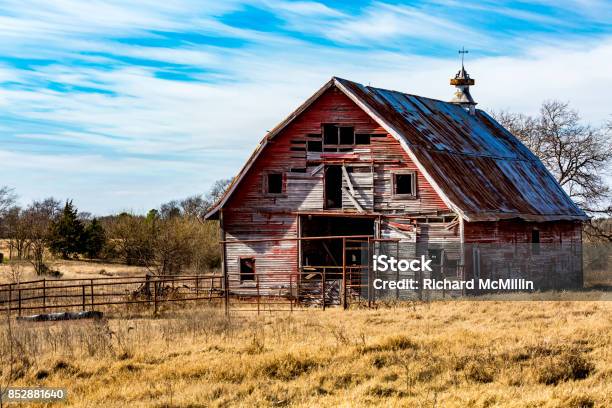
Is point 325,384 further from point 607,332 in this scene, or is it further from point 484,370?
point 607,332

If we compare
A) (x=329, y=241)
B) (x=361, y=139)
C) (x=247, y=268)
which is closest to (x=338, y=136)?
(x=361, y=139)

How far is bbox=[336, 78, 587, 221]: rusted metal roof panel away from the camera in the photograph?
89.4 ft

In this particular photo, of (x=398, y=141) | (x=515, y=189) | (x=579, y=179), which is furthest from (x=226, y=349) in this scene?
(x=579, y=179)

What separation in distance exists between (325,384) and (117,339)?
551 centimetres

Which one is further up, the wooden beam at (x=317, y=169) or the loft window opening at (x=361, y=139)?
the loft window opening at (x=361, y=139)

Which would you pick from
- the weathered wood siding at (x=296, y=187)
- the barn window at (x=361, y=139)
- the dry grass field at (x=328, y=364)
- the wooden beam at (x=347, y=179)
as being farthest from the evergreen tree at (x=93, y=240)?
the dry grass field at (x=328, y=364)

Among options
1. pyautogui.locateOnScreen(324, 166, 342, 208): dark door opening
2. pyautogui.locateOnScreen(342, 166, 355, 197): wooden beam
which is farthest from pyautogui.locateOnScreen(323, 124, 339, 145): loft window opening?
pyautogui.locateOnScreen(342, 166, 355, 197): wooden beam

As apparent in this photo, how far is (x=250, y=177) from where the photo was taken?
2953 cm

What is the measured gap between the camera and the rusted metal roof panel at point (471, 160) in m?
27.2

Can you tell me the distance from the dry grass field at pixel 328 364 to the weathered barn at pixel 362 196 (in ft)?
27.1

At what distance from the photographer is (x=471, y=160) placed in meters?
30.1

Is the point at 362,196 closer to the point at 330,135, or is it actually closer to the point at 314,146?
the point at 314,146

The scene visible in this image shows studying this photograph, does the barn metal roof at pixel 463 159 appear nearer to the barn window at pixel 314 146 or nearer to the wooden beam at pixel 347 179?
the barn window at pixel 314 146

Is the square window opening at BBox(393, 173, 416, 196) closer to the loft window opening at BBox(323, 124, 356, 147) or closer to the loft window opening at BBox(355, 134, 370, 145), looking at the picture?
the loft window opening at BBox(355, 134, 370, 145)
